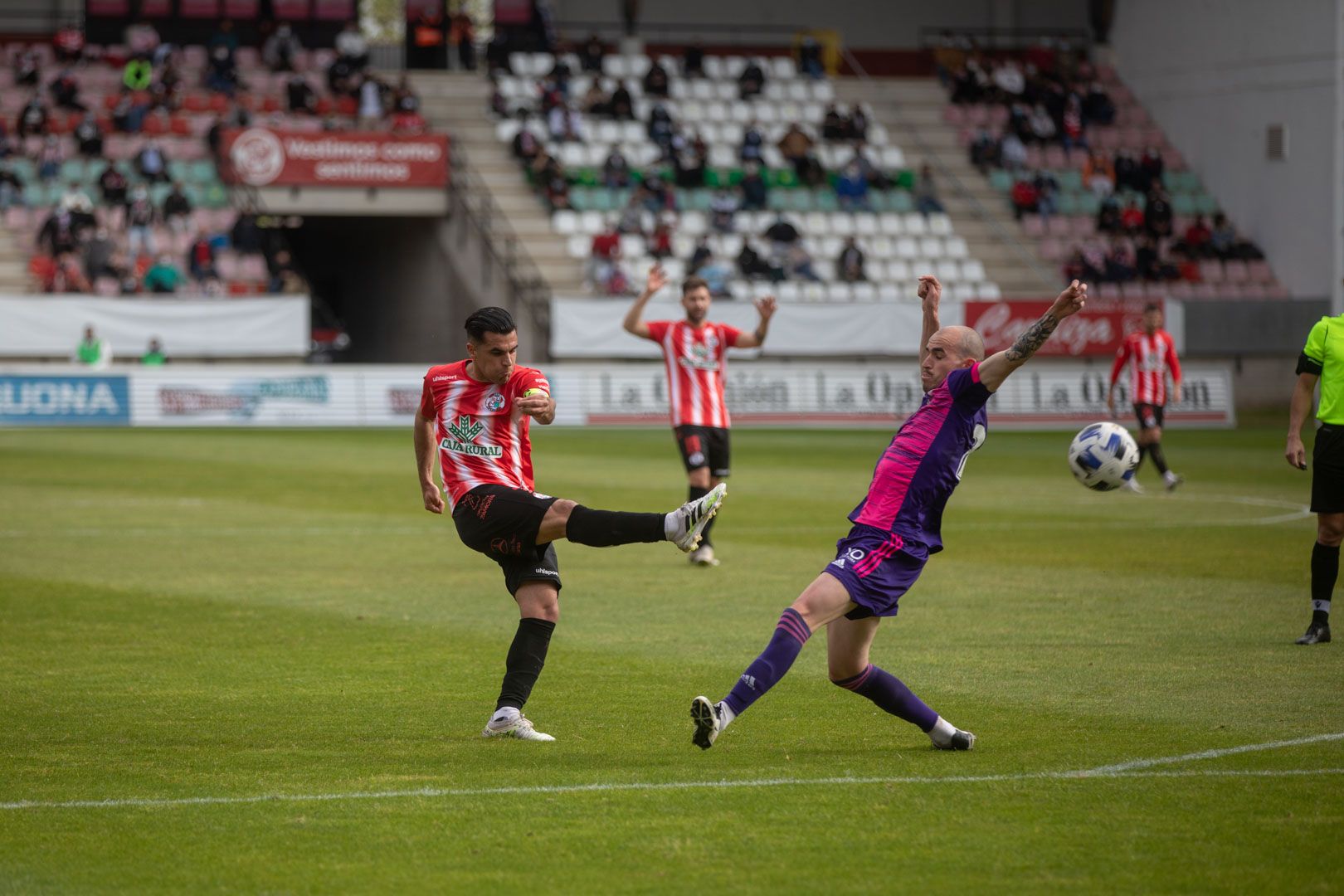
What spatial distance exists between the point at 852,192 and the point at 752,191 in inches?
112

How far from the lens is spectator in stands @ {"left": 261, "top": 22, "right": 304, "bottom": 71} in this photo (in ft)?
143

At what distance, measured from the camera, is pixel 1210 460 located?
87.4 ft

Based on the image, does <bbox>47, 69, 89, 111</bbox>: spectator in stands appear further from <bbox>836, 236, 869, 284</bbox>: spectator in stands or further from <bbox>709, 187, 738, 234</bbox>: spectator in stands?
<bbox>836, 236, 869, 284</bbox>: spectator in stands

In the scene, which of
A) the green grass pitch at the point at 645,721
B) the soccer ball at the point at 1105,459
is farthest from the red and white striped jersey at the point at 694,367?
the soccer ball at the point at 1105,459

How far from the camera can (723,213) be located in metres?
42.1

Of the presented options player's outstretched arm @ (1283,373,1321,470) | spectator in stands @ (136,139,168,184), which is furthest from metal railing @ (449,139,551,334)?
player's outstretched arm @ (1283,373,1321,470)

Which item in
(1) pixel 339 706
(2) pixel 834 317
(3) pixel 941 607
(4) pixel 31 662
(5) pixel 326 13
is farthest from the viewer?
(5) pixel 326 13

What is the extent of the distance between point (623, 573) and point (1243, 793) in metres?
8.02

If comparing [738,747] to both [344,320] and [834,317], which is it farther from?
[344,320]

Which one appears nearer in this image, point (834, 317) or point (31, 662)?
point (31, 662)

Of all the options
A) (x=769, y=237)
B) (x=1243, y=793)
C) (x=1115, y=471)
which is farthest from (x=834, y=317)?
(x=1243, y=793)

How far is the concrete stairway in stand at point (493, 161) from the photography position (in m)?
40.6

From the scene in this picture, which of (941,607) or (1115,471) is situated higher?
(1115,471)

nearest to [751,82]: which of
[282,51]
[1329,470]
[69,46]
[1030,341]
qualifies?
[282,51]
